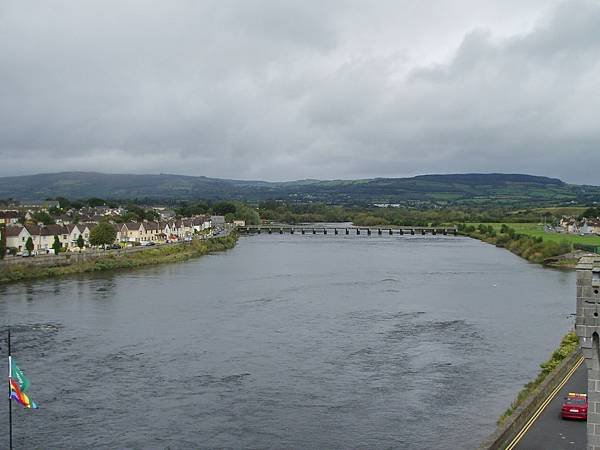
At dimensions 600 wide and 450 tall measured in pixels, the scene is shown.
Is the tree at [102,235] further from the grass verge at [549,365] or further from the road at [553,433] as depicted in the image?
the road at [553,433]

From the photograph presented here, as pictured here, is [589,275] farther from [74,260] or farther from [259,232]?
[259,232]

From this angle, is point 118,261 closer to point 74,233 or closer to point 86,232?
point 74,233

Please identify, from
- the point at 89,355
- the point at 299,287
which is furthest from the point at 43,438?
A: the point at 299,287

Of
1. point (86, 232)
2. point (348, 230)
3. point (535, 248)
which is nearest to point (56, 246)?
point (86, 232)

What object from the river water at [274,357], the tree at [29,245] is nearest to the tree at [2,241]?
the tree at [29,245]

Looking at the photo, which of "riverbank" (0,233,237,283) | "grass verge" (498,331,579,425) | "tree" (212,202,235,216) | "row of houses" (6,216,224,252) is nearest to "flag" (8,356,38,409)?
"grass verge" (498,331,579,425)
